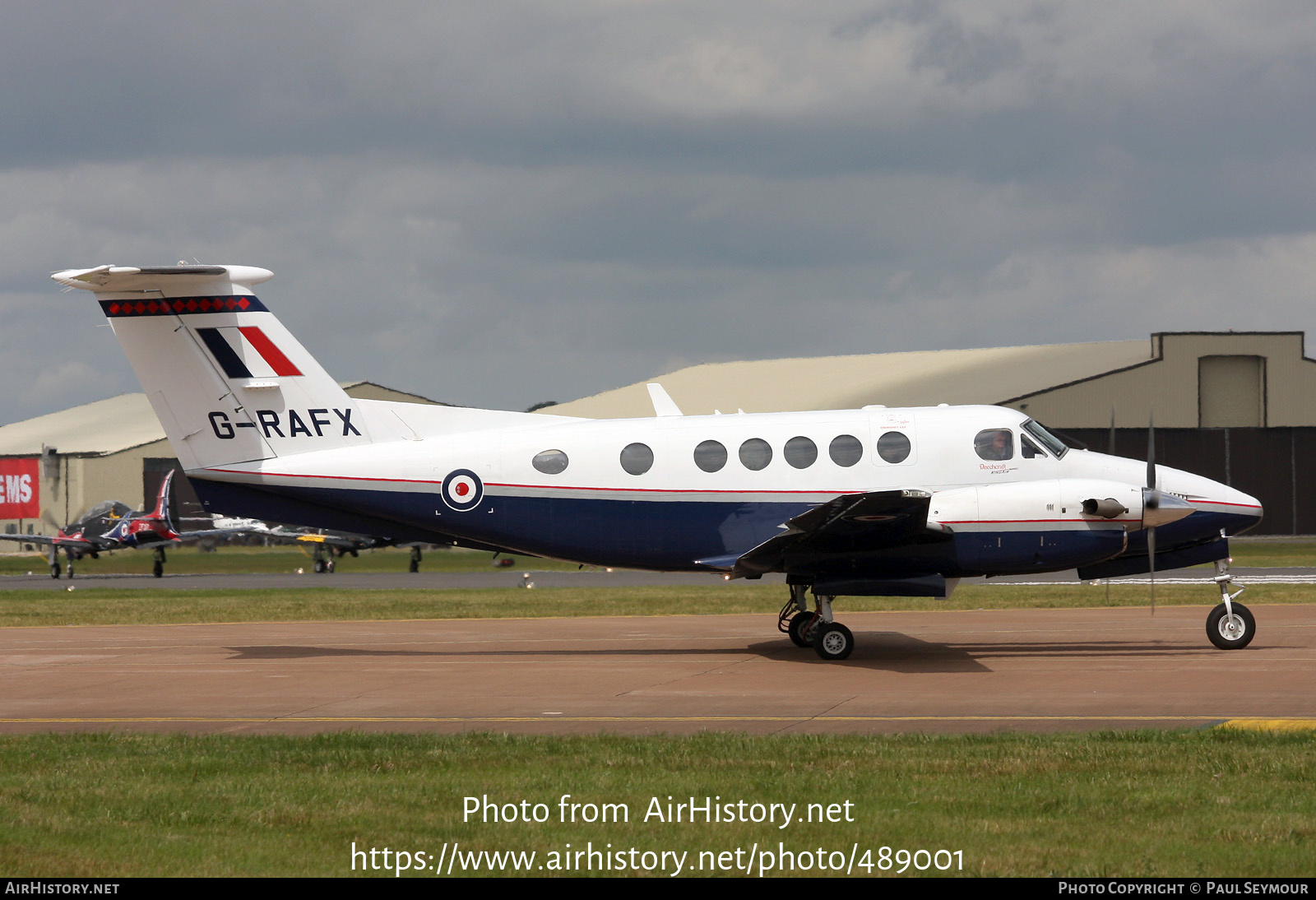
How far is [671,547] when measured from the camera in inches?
688

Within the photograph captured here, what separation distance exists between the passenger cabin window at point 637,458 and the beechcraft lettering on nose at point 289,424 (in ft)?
12.8

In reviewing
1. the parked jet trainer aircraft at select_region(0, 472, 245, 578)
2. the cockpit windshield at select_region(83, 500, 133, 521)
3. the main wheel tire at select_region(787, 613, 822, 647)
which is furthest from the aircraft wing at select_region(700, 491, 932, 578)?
the cockpit windshield at select_region(83, 500, 133, 521)

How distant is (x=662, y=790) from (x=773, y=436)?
8536 mm

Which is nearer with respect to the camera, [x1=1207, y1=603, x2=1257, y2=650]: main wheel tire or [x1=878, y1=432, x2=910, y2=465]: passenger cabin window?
[x1=878, y1=432, x2=910, y2=465]: passenger cabin window

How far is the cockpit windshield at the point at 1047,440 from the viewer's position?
17.2 m

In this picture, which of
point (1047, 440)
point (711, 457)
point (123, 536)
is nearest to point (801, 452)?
point (711, 457)

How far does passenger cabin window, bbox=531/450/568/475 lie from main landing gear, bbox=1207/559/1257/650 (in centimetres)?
906

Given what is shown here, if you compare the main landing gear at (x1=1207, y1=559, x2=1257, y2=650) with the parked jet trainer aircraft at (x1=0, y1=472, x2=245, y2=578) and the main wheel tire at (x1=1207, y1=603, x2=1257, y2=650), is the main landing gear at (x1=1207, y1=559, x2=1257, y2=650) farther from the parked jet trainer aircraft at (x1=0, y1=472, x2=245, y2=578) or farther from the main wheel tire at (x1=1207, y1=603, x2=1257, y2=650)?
the parked jet trainer aircraft at (x1=0, y1=472, x2=245, y2=578)

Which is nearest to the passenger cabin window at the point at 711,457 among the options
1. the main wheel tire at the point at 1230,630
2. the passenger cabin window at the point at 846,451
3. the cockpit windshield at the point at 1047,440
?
the passenger cabin window at the point at 846,451

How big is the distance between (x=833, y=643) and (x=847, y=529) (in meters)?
1.77

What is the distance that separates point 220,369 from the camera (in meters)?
17.8

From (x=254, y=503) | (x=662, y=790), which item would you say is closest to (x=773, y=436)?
(x=254, y=503)

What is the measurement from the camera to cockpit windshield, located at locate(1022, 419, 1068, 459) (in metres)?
17.2

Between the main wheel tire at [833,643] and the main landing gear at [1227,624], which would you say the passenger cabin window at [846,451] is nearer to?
the main wheel tire at [833,643]
